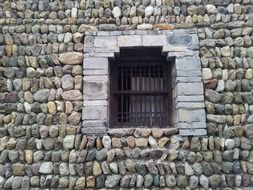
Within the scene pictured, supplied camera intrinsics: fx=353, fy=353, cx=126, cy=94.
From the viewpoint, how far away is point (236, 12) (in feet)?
17.2

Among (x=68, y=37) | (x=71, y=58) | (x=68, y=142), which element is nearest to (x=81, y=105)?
(x=68, y=142)

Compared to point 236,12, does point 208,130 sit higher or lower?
lower

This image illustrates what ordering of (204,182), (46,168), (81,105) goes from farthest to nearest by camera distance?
1. (81,105)
2. (46,168)
3. (204,182)

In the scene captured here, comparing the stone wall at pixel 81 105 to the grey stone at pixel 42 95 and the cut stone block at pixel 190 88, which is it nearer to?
the grey stone at pixel 42 95

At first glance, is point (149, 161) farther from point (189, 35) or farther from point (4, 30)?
point (4, 30)

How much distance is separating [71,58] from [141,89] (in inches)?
43.9

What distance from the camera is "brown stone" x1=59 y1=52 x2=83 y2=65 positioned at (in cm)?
505

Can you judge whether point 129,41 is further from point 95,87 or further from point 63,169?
point 63,169

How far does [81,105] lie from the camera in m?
4.89

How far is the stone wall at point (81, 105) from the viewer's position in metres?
4.62

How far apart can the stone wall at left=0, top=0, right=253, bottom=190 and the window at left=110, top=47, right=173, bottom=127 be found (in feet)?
1.20

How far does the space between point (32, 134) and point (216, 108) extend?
2539 millimetres

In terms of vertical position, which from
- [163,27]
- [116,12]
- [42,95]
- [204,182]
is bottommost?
[204,182]

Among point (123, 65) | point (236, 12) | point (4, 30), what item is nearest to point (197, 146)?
point (123, 65)
